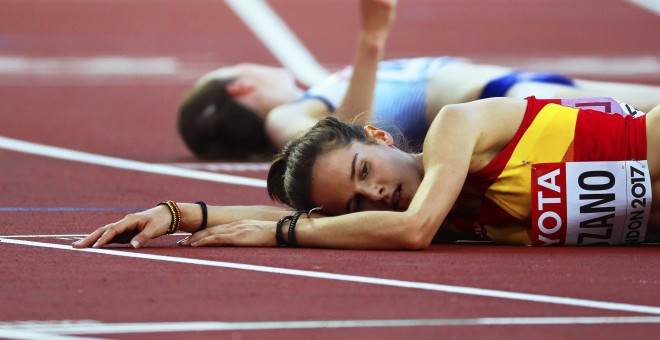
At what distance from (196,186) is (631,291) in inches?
136

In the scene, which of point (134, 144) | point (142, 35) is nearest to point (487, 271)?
point (134, 144)

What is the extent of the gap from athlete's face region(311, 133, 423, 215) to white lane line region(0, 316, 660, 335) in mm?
1137

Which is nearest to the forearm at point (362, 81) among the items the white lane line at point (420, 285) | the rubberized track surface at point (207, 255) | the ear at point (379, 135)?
the rubberized track surface at point (207, 255)

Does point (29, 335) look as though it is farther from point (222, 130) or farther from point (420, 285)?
point (222, 130)

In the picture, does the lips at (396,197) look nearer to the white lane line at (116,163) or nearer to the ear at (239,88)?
the white lane line at (116,163)

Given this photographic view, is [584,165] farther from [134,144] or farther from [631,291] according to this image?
[134,144]

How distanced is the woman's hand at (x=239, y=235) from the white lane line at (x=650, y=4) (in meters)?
11.1

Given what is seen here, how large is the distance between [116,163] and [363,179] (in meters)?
3.42

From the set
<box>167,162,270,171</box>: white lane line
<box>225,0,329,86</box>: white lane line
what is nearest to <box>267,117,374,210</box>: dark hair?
<box>167,162,270,171</box>: white lane line

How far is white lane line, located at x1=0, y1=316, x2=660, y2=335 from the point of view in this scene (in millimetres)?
3781

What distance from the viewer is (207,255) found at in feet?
16.2

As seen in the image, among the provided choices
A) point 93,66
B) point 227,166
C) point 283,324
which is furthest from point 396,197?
point 93,66

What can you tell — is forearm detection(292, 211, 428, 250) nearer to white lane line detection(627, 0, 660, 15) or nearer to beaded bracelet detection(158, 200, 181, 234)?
beaded bracelet detection(158, 200, 181, 234)

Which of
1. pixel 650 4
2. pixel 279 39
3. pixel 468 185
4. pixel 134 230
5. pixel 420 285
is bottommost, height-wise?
pixel 420 285
